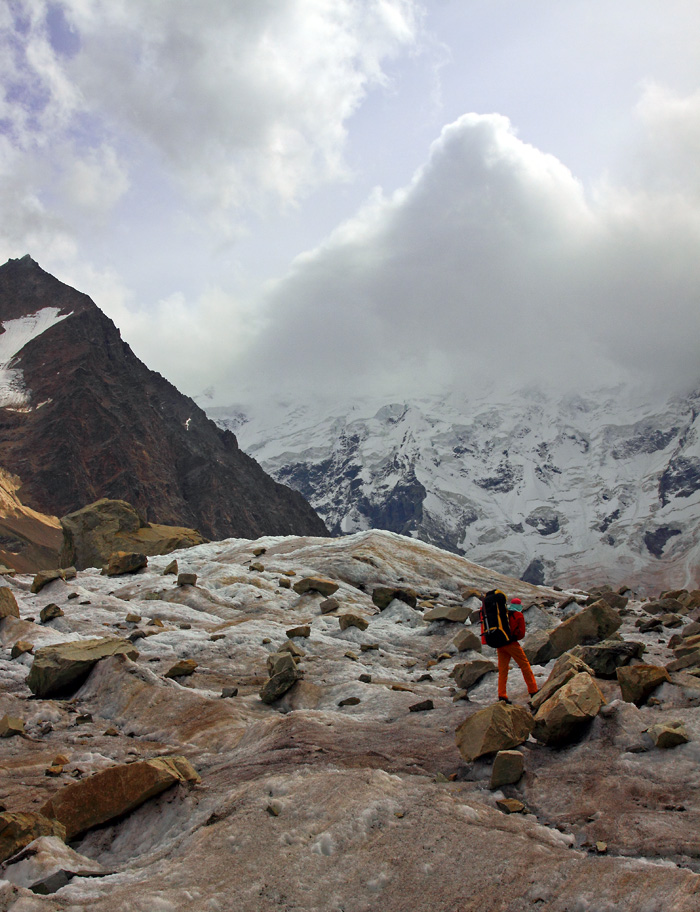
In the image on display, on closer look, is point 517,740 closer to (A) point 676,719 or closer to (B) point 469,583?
(A) point 676,719

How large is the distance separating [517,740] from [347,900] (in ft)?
13.3

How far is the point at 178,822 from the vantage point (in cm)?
830

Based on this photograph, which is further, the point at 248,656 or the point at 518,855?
the point at 248,656

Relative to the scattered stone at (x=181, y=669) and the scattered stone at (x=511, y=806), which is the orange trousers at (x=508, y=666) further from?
the scattered stone at (x=181, y=669)

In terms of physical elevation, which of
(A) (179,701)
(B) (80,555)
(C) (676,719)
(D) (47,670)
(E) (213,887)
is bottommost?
(C) (676,719)

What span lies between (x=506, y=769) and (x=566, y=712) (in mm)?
1455

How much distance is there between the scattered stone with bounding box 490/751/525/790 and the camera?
28.0ft

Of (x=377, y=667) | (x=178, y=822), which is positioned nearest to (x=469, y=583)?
(x=377, y=667)

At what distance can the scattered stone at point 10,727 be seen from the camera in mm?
11938

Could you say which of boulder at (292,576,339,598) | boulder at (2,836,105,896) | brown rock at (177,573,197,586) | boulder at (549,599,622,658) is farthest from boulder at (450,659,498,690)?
brown rock at (177,573,197,586)

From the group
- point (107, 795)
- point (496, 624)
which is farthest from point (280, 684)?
point (107, 795)

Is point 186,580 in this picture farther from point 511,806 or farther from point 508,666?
point 511,806

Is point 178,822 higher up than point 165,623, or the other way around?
point 165,623

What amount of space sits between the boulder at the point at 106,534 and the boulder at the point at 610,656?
3895 centimetres
